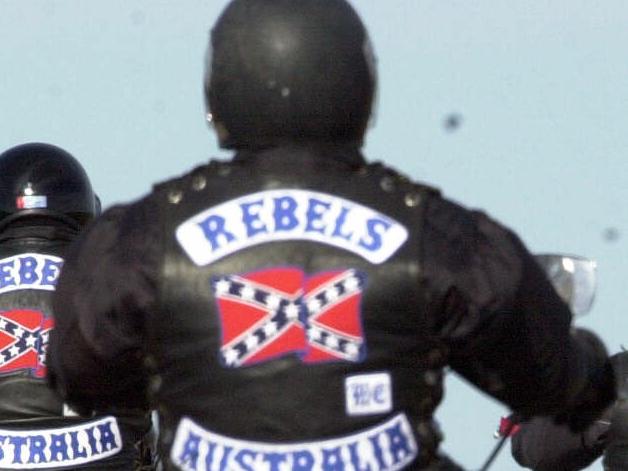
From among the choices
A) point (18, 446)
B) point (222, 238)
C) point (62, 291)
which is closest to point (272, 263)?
point (222, 238)

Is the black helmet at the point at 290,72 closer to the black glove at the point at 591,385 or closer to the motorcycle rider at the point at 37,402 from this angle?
the black glove at the point at 591,385

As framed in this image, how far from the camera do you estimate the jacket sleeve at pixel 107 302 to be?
6.43m

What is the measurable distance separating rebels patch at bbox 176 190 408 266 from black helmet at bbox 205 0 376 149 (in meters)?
0.23

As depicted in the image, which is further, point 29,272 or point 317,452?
point 29,272

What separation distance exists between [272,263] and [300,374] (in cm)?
28

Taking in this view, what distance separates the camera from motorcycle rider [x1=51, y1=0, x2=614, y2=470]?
6.36 m

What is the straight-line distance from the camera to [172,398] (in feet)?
21.2

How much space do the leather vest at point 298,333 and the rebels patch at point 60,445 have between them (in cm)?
409

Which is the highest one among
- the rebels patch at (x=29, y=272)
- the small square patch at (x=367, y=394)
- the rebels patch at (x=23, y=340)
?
the small square patch at (x=367, y=394)

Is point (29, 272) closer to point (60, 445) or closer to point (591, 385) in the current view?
point (60, 445)

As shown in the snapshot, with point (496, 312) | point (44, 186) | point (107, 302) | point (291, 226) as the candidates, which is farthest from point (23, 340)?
point (496, 312)

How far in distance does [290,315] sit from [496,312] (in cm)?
50

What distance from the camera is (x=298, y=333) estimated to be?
637 cm

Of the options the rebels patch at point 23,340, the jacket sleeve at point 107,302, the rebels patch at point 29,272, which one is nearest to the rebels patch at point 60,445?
the rebels patch at point 23,340
